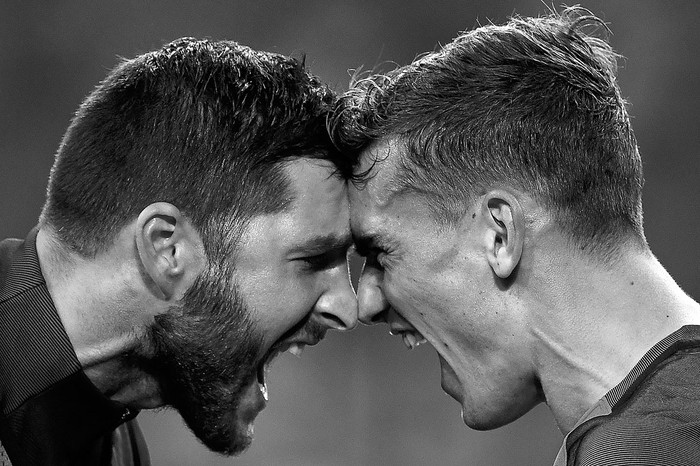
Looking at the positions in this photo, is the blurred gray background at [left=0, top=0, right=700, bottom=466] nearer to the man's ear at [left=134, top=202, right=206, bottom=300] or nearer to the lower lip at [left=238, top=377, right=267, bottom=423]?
the lower lip at [left=238, top=377, right=267, bottom=423]

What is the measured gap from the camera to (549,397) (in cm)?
206

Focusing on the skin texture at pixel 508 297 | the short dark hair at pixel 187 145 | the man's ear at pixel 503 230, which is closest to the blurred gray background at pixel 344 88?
the short dark hair at pixel 187 145

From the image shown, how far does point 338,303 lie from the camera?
7.91 ft

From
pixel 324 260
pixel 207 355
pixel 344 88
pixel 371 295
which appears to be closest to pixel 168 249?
pixel 207 355

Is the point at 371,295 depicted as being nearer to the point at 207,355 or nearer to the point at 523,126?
the point at 207,355

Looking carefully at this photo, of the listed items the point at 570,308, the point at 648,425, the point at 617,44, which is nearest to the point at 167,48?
the point at 570,308

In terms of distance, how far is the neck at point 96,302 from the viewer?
2219 mm

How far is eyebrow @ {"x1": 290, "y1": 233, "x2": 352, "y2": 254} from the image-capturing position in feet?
7.56

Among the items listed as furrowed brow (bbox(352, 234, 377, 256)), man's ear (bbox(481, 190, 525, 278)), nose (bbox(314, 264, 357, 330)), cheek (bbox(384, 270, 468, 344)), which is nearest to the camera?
man's ear (bbox(481, 190, 525, 278))

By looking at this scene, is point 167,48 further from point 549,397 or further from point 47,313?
point 549,397

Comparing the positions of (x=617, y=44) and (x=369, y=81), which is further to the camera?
(x=617, y=44)

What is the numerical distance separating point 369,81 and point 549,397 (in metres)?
0.82

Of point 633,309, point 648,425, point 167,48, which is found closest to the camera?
point 648,425

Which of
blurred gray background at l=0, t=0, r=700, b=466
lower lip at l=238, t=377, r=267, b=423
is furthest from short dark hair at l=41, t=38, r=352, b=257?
blurred gray background at l=0, t=0, r=700, b=466
